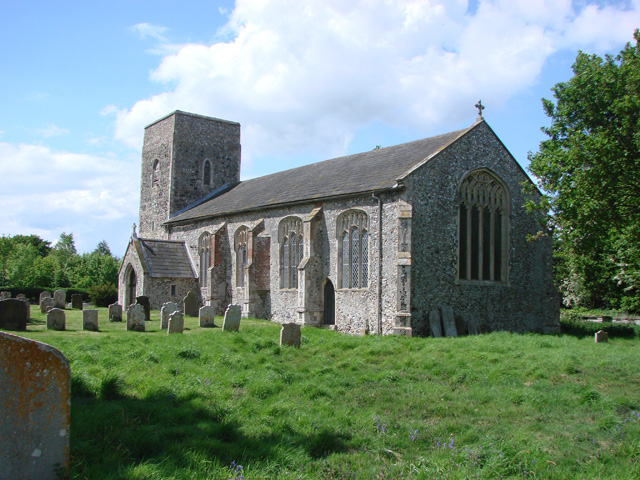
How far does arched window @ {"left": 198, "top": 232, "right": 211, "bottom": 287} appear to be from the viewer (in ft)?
93.2

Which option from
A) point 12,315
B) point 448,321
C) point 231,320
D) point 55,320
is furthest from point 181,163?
point 448,321

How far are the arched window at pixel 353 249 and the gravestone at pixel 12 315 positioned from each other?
10573mm

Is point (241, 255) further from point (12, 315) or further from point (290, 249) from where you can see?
point (12, 315)

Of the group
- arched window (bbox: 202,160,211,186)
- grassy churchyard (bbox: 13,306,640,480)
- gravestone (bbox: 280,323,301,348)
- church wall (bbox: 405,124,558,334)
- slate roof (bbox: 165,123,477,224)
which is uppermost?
arched window (bbox: 202,160,211,186)

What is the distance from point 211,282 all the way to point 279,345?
13693mm

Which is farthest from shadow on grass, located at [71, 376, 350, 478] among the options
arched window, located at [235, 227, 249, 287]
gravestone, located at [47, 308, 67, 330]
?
arched window, located at [235, 227, 249, 287]

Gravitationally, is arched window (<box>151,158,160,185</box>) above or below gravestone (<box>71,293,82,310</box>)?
above

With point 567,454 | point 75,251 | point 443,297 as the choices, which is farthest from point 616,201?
point 75,251

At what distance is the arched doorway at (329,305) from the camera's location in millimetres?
20875

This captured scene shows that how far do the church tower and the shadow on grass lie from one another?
26962mm

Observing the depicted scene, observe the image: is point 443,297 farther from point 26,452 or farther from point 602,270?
point 602,270

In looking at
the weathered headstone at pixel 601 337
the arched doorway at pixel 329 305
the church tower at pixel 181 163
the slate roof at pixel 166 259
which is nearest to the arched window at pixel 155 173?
the church tower at pixel 181 163

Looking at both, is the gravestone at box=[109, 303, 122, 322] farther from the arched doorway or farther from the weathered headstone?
the weathered headstone

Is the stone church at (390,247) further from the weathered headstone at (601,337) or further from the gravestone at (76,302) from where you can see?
the gravestone at (76,302)
